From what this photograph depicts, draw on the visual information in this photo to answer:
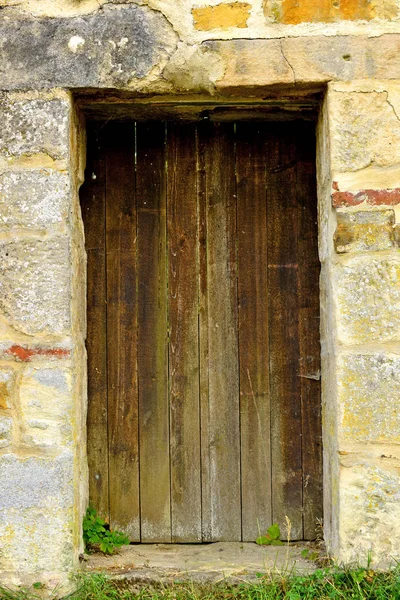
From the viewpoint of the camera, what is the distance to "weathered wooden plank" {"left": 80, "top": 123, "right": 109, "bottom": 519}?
10.1 feet

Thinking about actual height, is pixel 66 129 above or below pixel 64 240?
above

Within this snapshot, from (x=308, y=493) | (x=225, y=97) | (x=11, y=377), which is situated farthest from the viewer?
(x=308, y=493)

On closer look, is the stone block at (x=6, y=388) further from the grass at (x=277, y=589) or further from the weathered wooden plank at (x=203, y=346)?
the weathered wooden plank at (x=203, y=346)

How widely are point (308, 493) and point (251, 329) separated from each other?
78 cm

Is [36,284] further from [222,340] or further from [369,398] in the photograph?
[369,398]

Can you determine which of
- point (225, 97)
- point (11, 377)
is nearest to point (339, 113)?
point (225, 97)

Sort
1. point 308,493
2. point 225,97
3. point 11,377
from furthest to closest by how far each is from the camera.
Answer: point 308,493
point 225,97
point 11,377

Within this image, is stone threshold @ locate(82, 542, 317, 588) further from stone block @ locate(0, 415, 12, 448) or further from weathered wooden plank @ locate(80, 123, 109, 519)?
stone block @ locate(0, 415, 12, 448)

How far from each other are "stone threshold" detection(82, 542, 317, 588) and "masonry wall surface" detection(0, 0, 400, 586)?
221 millimetres

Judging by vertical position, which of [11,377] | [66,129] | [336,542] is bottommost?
[336,542]

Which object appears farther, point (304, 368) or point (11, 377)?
point (304, 368)

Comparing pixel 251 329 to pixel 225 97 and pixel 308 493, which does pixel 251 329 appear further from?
pixel 225 97

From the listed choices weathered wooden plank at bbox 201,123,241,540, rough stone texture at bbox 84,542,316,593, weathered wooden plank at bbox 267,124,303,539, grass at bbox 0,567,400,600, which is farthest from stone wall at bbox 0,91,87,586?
weathered wooden plank at bbox 267,124,303,539

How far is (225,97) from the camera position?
2.76 meters
